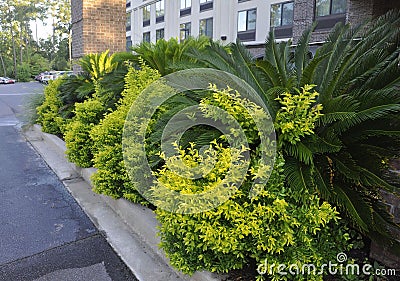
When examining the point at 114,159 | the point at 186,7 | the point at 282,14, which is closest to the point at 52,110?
the point at 114,159

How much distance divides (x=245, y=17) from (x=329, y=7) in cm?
798

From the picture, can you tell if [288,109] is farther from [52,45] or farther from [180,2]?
[52,45]

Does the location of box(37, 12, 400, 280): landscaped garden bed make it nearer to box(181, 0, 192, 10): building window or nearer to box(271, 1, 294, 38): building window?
box(271, 1, 294, 38): building window

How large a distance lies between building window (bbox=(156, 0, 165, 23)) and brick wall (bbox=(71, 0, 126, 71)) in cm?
2531

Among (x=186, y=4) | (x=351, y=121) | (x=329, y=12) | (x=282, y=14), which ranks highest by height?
(x=186, y=4)

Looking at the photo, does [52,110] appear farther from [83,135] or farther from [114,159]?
[114,159]

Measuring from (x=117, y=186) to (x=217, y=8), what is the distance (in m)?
23.6

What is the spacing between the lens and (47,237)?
338cm

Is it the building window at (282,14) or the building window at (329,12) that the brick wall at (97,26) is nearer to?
the building window at (329,12)

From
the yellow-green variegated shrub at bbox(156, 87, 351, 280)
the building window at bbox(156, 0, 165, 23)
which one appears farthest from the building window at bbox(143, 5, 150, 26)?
the yellow-green variegated shrub at bbox(156, 87, 351, 280)

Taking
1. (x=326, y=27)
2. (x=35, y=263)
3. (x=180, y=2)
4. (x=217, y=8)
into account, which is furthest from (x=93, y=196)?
(x=180, y=2)

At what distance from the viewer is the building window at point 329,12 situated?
15.3m

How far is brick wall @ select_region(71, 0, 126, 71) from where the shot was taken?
8141mm

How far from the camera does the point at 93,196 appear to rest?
174 inches
